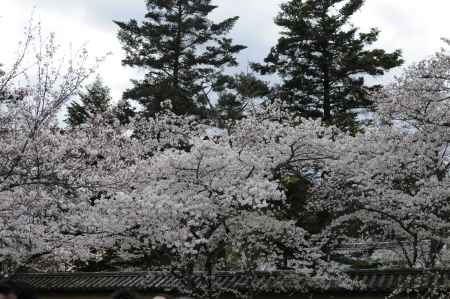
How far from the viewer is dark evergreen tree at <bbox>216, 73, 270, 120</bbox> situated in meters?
26.2

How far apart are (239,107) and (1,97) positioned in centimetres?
1885

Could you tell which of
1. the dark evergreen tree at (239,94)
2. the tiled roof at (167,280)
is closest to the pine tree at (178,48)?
the dark evergreen tree at (239,94)

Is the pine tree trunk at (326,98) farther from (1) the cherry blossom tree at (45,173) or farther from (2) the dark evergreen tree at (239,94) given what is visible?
(1) the cherry blossom tree at (45,173)

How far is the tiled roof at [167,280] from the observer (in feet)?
39.2

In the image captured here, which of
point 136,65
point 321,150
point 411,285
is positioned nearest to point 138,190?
point 321,150

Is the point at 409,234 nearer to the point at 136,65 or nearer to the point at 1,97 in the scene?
the point at 1,97

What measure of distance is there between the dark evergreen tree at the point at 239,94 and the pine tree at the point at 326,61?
1.11m

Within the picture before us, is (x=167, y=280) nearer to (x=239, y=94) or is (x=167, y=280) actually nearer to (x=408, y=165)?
(x=408, y=165)

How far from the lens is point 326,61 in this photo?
81.3 ft

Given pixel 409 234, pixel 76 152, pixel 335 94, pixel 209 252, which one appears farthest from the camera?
pixel 335 94

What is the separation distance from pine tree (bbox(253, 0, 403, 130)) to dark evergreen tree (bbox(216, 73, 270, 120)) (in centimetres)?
111

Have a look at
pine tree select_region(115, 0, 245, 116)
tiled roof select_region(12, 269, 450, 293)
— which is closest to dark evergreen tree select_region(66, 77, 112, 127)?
pine tree select_region(115, 0, 245, 116)

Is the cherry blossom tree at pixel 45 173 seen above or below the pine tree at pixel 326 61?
below

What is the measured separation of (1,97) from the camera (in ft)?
28.4
